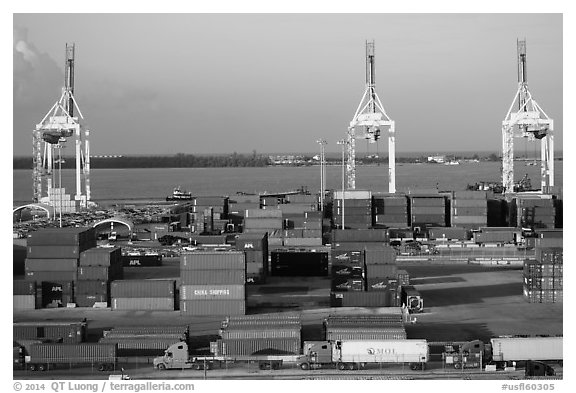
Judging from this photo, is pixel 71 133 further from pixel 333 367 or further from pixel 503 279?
pixel 333 367

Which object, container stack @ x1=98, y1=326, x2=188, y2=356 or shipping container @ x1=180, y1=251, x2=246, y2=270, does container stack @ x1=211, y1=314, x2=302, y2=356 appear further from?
shipping container @ x1=180, y1=251, x2=246, y2=270

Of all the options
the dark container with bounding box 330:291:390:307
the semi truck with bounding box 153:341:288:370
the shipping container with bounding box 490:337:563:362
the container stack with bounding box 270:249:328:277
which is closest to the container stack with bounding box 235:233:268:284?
the container stack with bounding box 270:249:328:277

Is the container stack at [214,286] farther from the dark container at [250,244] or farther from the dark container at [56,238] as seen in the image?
the dark container at [250,244]

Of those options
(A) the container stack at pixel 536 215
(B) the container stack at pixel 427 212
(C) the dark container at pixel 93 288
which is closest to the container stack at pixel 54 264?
(C) the dark container at pixel 93 288

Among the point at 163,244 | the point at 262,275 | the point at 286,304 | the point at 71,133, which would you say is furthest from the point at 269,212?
the point at 71,133

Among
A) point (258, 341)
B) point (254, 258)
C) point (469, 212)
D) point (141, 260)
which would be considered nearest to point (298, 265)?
point (254, 258)
